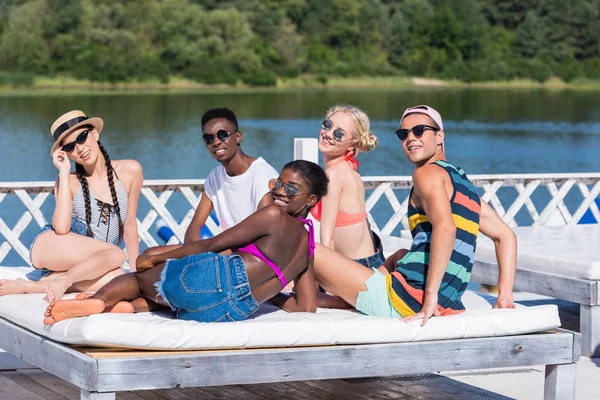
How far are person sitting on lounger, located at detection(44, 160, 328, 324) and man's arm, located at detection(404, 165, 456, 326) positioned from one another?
35 cm

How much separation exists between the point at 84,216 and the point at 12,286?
1.66 feet

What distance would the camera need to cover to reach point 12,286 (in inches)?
149

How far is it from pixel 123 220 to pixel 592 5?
6572cm

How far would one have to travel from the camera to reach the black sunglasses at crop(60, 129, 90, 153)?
4.18m

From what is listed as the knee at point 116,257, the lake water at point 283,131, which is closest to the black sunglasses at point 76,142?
the knee at point 116,257

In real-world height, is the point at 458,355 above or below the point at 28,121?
below

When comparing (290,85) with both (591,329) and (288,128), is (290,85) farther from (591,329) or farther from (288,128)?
(591,329)

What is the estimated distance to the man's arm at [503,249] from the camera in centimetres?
371

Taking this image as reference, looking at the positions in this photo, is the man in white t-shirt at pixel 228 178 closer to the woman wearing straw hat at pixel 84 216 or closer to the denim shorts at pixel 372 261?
the woman wearing straw hat at pixel 84 216

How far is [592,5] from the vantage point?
66.1 m

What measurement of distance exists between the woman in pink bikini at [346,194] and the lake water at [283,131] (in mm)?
10434

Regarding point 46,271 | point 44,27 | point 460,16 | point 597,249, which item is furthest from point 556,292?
point 460,16

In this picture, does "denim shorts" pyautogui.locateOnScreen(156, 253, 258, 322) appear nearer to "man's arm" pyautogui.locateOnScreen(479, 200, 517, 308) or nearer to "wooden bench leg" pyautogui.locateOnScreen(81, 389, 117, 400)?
"wooden bench leg" pyautogui.locateOnScreen(81, 389, 117, 400)

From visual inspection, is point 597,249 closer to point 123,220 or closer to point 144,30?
point 123,220
